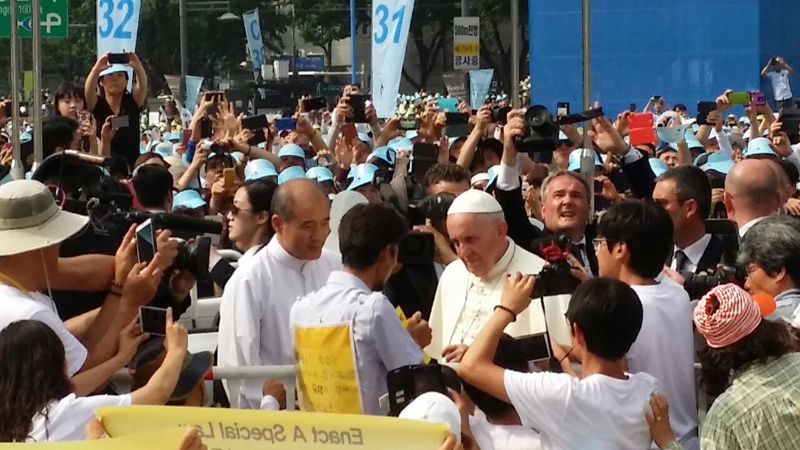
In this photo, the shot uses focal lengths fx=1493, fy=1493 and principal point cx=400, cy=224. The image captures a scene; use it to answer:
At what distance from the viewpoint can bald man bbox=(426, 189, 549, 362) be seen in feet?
21.7

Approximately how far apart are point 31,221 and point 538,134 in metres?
3.50

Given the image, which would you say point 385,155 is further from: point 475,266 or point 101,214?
point 101,214

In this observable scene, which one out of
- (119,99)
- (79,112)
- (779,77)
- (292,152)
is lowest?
(292,152)

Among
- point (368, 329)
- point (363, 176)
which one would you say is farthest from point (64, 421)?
point (363, 176)

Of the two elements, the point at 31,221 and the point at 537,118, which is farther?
the point at 537,118

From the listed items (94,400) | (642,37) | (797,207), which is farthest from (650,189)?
(642,37)

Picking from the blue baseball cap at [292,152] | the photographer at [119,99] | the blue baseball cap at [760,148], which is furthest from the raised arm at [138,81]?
the blue baseball cap at [760,148]

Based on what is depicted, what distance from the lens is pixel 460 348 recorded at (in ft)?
18.8

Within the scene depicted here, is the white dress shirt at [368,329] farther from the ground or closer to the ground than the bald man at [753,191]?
closer to the ground

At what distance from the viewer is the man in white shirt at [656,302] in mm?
5688

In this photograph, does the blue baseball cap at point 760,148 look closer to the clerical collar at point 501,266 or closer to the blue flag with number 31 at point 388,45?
the blue flag with number 31 at point 388,45

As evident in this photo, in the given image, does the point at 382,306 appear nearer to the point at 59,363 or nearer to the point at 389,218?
the point at 389,218

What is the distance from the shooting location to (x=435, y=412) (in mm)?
4281

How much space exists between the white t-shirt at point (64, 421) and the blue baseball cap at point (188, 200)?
525cm
